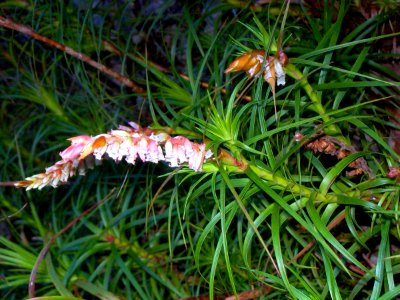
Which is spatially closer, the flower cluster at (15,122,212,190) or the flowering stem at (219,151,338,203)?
the flower cluster at (15,122,212,190)

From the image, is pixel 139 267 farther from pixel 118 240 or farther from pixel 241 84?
pixel 241 84

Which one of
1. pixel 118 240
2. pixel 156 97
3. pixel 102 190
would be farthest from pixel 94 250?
pixel 156 97

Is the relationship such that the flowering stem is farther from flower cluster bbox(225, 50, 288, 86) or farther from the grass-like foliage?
flower cluster bbox(225, 50, 288, 86)

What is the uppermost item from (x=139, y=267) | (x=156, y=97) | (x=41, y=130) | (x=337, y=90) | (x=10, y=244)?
(x=337, y=90)

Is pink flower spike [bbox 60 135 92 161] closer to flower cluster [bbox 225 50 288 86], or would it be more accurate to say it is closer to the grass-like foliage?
the grass-like foliage

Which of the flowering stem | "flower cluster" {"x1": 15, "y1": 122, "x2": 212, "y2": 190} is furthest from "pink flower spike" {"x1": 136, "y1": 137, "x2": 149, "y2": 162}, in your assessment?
the flowering stem

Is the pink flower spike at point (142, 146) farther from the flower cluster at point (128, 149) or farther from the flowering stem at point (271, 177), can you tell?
the flowering stem at point (271, 177)

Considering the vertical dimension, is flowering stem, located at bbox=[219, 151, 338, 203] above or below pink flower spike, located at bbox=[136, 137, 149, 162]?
below

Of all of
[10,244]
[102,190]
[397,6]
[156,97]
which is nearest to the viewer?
[397,6]

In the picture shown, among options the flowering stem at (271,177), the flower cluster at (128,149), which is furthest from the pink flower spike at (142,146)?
the flowering stem at (271,177)
